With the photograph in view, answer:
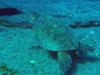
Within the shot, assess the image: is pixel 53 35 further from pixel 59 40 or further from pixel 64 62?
pixel 64 62

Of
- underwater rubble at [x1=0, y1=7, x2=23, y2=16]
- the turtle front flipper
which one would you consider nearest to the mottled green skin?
the turtle front flipper

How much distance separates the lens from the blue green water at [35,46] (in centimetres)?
485

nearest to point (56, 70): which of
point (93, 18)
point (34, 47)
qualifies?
point (34, 47)

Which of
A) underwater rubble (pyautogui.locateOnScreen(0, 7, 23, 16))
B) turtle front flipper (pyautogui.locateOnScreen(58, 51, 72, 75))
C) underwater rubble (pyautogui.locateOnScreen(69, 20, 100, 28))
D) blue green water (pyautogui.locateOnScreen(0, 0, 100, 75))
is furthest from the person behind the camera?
underwater rubble (pyautogui.locateOnScreen(0, 7, 23, 16))

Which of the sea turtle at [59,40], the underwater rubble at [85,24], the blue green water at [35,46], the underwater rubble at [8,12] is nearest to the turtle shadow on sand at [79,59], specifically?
the blue green water at [35,46]

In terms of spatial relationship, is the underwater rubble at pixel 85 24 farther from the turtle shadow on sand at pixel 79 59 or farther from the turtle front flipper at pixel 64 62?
the turtle front flipper at pixel 64 62

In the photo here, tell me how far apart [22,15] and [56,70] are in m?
5.40

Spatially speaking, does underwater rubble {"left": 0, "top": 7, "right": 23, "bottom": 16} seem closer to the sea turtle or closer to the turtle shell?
the turtle shell

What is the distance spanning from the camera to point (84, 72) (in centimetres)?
481

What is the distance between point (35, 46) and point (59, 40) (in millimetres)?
1299

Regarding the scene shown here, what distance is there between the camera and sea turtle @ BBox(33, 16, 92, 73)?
15.2 ft

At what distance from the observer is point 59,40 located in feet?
16.4

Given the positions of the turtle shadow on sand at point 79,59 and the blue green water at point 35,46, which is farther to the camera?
the turtle shadow on sand at point 79,59

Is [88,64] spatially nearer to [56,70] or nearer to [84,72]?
[84,72]
